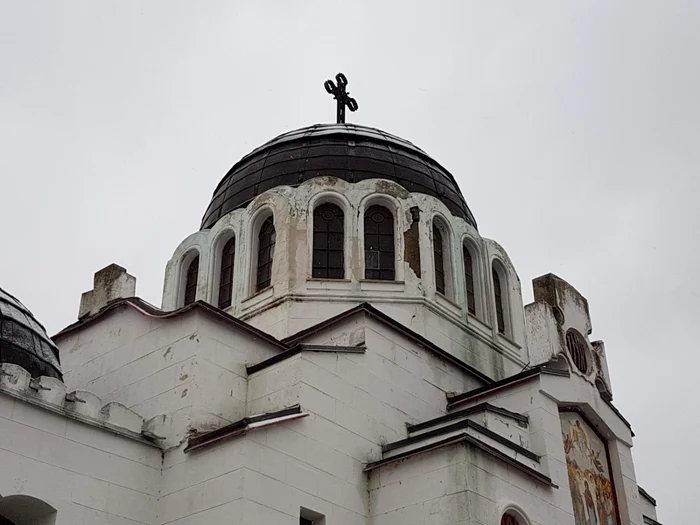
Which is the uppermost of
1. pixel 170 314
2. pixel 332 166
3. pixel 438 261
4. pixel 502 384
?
pixel 332 166

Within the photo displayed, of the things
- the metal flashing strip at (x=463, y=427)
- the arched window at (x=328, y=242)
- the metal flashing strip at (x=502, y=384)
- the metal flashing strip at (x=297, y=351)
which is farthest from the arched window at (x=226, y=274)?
the metal flashing strip at (x=463, y=427)

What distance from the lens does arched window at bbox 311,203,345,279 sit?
17.4 m

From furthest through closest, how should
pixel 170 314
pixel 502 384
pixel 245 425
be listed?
pixel 502 384, pixel 170 314, pixel 245 425

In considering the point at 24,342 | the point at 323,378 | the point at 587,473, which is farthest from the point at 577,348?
the point at 24,342

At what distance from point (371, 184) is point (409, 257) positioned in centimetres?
163

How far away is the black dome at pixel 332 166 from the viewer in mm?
19047

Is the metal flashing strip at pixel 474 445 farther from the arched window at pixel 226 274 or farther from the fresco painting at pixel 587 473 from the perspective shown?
the arched window at pixel 226 274

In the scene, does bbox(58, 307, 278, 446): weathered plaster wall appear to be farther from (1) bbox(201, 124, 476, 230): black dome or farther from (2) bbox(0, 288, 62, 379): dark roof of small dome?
(1) bbox(201, 124, 476, 230): black dome

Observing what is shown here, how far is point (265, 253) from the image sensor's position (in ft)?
59.4

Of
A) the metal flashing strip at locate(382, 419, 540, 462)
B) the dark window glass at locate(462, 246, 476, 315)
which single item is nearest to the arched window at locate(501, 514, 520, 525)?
the metal flashing strip at locate(382, 419, 540, 462)

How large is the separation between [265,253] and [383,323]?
Answer: 3.81m

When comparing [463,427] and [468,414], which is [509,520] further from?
[468,414]

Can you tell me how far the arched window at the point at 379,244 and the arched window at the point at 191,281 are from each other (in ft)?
11.3

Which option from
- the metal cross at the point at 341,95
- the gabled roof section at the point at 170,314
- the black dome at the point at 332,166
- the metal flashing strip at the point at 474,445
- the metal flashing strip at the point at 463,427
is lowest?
the metal flashing strip at the point at 474,445
